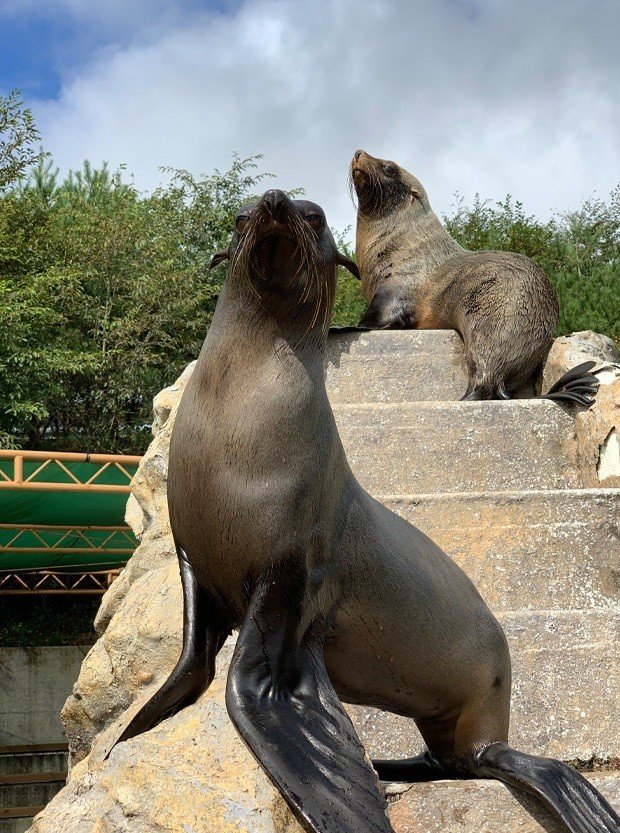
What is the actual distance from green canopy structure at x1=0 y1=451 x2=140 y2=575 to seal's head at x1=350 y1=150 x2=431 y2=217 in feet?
13.4

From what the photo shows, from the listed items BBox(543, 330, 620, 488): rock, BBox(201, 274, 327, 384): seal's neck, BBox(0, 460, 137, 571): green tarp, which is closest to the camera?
BBox(201, 274, 327, 384): seal's neck

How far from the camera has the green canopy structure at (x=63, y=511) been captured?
33.0 ft

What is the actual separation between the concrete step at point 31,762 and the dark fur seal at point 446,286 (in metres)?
11.0

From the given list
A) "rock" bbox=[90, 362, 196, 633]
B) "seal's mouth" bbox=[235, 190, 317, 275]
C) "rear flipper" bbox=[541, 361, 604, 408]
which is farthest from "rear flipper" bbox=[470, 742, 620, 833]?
"rear flipper" bbox=[541, 361, 604, 408]

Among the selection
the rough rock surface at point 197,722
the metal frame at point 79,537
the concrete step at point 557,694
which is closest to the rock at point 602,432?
the rough rock surface at point 197,722

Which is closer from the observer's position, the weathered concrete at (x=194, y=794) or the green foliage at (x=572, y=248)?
the weathered concrete at (x=194, y=794)

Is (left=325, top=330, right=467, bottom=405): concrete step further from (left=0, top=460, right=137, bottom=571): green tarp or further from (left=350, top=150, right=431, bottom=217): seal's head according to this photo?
(left=0, top=460, right=137, bottom=571): green tarp

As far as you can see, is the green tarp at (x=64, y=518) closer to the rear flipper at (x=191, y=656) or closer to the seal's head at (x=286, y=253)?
the rear flipper at (x=191, y=656)

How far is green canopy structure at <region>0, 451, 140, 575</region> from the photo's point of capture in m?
10.1

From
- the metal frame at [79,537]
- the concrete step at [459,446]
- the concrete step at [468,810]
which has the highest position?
the concrete step at [459,446]

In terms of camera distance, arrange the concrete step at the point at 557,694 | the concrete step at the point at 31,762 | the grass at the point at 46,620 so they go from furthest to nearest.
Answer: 1. the grass at the point at 46,620
2. the concrete step at the point at 31,762
3. the concrete step at the point at 557,694

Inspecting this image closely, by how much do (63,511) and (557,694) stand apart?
940 centimetres

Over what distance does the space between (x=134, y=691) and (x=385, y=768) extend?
145 cm

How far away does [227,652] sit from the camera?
3271 mm
